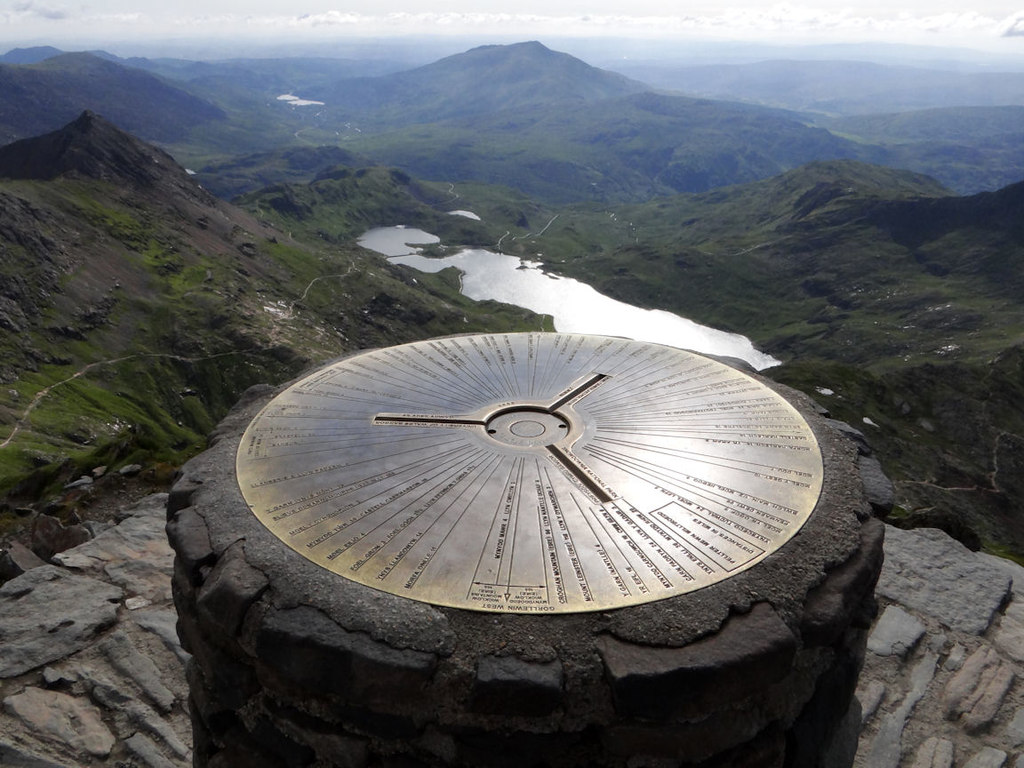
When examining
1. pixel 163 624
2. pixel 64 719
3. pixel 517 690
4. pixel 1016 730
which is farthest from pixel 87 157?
pixel 1016 730

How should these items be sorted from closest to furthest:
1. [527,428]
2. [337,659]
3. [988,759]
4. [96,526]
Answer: [337,659], [988,759], [527,428], [96,526]

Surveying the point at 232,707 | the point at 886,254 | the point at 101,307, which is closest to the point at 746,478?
the point at 232,707

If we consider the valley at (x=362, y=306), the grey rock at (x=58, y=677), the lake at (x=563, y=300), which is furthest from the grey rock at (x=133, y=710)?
the lake at (x=563, y=300)

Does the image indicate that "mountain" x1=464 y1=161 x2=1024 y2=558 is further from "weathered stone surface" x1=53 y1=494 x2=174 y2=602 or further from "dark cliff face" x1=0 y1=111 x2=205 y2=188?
"dark cliff face" x1=0 y1=111 x2=205 y2=188

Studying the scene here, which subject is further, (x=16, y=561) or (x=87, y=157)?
(x=87, y=157)

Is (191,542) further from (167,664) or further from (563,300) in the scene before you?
(563,300)

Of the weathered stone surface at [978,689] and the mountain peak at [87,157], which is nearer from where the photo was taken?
the weathered stone surface at [978,689]

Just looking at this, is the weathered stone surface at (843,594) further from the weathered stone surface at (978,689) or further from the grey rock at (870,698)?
the weathered stone surface at (978,689)

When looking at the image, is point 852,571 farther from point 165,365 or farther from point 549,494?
point 165,365
